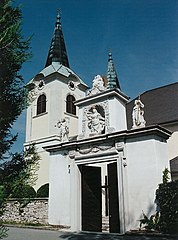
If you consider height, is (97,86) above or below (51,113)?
below

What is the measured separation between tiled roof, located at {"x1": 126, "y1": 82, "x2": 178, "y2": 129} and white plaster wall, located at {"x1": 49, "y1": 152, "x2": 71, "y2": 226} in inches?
291

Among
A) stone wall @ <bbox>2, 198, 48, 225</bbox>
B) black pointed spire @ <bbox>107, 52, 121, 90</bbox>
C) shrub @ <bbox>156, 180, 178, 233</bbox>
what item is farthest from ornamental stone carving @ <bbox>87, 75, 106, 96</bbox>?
black pointed spire @ <bbox>107, 52, 121, 90</bbox>

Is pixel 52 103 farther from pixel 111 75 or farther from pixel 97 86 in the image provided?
pixel 97 86

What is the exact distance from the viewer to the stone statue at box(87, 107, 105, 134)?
1236 cm

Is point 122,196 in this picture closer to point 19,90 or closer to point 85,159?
point 85,159

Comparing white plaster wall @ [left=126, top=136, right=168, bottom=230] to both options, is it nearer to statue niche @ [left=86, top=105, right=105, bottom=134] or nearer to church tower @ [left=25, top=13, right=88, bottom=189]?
statue niche @ [left=86, top=105, right=105, bottom=134]

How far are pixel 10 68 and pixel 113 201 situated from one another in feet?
26.2

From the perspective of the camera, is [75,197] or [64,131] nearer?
[75,197]

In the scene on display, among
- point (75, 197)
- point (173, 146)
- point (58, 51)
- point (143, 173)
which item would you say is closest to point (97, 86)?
point (143, 173)

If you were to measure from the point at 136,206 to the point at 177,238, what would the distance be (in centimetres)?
200

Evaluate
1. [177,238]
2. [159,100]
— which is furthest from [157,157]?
[159,100]

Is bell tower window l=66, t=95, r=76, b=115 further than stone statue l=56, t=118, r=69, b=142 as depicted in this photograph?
Yes

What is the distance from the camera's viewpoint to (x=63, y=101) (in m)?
26.7

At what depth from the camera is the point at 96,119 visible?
40.9 feet
